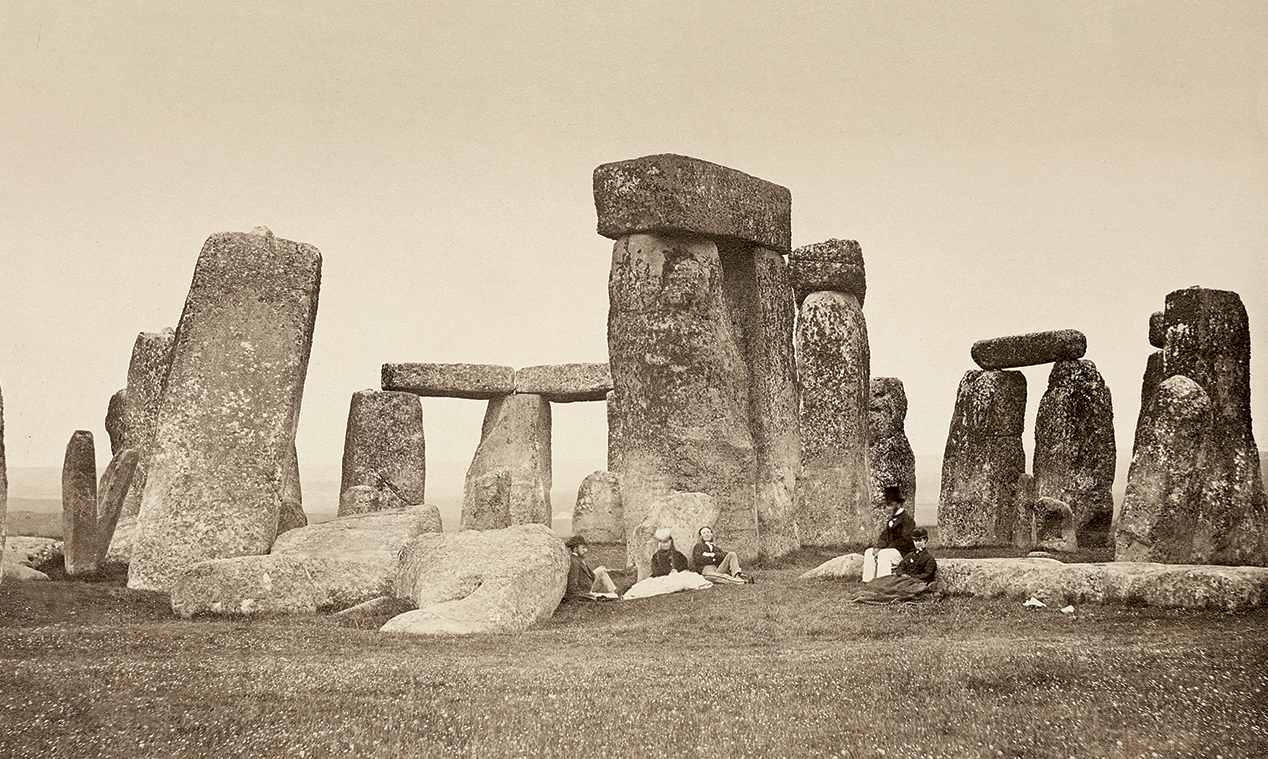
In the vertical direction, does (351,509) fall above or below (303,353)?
below

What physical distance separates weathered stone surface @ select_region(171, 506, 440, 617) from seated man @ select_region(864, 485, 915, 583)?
464 cm

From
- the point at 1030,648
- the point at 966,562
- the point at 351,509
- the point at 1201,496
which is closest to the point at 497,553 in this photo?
the point at 966,562

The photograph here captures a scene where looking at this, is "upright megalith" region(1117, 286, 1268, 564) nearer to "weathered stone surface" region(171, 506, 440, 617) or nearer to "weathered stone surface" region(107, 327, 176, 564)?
"weathered stone surface" region(171, 506, 440, 617)

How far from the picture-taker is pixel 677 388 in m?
14.2

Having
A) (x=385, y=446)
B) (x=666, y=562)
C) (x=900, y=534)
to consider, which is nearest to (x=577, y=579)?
(x=666, y=562)

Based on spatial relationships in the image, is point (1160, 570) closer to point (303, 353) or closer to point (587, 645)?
point (587, 645)

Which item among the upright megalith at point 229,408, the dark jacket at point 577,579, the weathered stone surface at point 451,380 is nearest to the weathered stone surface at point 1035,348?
the dark jacket at point 577,579

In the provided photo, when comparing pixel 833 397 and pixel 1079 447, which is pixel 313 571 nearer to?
pixel 833 397

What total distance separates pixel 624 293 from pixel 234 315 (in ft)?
14.2

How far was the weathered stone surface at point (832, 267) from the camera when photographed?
19.1 metres

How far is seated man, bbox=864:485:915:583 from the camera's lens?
1196 centimetres

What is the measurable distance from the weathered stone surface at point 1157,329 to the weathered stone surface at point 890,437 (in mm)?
6090

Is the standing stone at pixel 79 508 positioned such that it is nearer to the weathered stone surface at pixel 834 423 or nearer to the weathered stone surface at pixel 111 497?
the weathered stone surface at pixel 111 497

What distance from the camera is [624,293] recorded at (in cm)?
1443
